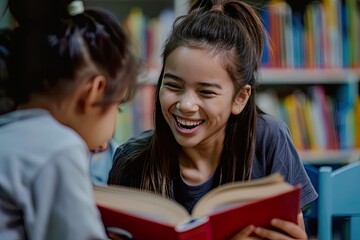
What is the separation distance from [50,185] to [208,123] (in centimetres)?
49

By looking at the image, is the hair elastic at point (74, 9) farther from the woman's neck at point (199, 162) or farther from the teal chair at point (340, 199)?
the teal chair at point (340, 199)

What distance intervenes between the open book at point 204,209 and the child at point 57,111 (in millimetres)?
86

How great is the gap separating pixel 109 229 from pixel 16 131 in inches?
9.2

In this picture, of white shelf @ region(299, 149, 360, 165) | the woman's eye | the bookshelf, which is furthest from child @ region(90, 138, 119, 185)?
white shelf @ region(299, 149, 360, 165)

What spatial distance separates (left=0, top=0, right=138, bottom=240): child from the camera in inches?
29.4

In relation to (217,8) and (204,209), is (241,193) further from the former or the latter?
(217,8)

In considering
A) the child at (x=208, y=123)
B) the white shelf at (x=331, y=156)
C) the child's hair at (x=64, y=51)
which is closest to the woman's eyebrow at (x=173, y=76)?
the child at (x=208, y=123)

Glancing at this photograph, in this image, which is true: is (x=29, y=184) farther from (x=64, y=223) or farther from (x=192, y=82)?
(x=192, y=82)

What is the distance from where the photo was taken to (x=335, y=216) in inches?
51.1

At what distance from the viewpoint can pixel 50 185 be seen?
29.2 inches

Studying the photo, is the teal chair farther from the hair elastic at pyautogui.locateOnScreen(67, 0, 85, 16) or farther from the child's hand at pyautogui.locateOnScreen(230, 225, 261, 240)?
the hair elastic at pyautogui.locateOnScreen(67, 0, 85, 16)

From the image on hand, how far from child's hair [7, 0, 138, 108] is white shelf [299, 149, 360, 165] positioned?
5.05ft

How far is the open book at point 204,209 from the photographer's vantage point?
0.85 meters

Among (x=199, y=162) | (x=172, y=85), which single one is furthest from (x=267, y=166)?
(x=172, y=85)
